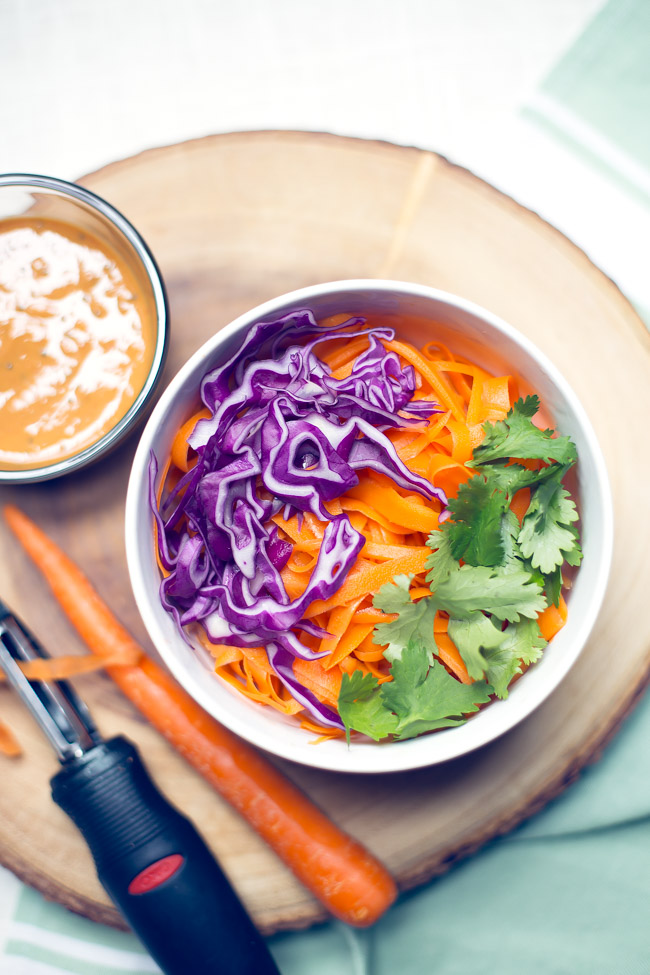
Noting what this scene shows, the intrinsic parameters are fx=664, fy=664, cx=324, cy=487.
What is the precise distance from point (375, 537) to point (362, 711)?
425mm

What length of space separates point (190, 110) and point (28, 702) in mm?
1881

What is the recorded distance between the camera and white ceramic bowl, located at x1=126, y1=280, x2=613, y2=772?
1.53 metres

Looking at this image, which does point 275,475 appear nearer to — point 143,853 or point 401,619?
point 401,619

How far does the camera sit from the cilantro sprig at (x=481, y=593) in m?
1.56

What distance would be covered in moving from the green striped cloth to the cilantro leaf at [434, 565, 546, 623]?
746 mm

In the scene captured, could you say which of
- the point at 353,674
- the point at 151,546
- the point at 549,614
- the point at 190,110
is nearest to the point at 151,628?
the point at 151,546

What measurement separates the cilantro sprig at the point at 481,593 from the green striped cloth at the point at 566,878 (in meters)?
0.69

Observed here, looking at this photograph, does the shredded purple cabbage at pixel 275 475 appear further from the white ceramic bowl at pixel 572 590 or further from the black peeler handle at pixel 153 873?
the black peeler handle at pixel 153 873

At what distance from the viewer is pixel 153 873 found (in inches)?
69.6

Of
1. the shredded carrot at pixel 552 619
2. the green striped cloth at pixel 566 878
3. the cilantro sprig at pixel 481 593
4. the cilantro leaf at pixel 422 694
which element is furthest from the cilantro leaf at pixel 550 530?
the green striped cloth at pixel 566 878

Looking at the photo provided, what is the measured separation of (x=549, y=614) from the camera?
1.63 meters

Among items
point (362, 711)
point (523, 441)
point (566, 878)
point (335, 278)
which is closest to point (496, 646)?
point (362, 711)

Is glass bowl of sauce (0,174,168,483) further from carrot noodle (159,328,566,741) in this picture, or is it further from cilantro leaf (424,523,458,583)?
cilantro leaf (424,523,458,583)

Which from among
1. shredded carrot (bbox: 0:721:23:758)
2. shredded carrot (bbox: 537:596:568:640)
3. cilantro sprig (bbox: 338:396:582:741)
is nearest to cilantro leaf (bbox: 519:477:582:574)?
cilantro sprig (bbox: 338:396:582:741)
